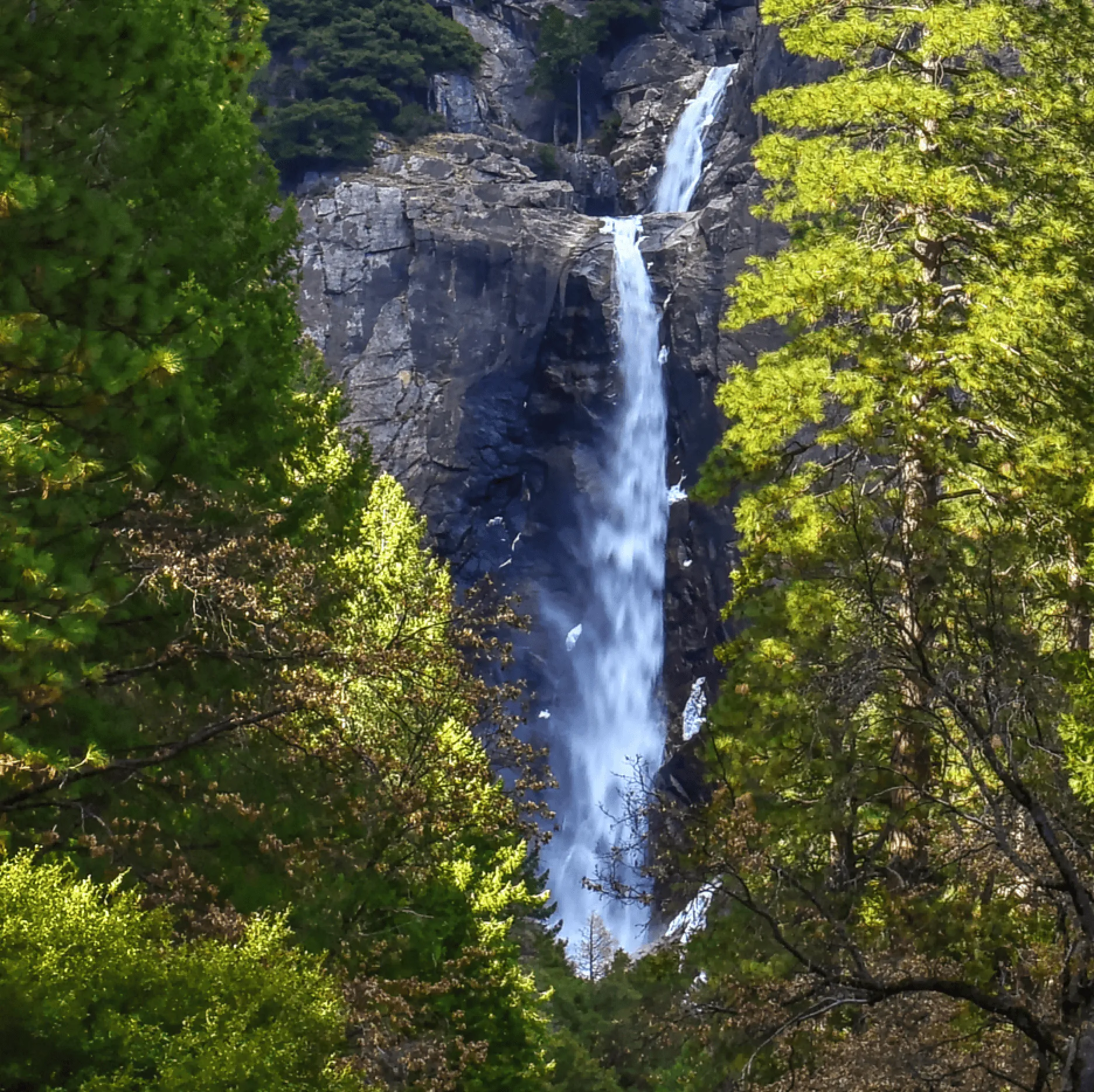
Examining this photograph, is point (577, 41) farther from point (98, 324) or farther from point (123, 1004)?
point (123, 1004)

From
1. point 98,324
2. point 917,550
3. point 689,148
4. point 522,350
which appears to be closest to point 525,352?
point 522,350

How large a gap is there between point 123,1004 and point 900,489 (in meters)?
7.82

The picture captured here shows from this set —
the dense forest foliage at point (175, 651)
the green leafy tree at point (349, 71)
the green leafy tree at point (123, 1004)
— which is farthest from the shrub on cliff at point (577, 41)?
the green leafy tree at point (123, 1004)

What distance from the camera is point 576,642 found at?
57.5 metres

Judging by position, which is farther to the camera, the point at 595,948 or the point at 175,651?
the point at 595,948

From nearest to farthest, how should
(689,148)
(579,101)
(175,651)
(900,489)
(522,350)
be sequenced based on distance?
(175,651) < (900,489) < (522,350) < (689,148) < (579,101)

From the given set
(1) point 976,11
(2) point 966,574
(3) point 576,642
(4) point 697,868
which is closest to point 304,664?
(4) point 697,868

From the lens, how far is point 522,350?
195 ft

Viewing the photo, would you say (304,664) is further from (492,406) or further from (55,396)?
(492,406)

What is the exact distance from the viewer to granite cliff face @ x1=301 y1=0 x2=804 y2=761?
185ft

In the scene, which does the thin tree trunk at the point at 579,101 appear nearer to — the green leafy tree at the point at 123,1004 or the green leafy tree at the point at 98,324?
the green leafy tree at the point at 98,324

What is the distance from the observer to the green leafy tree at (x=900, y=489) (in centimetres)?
1112

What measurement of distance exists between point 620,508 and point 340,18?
34.7 metres

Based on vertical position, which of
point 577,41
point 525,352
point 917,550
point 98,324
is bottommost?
point 917,550
